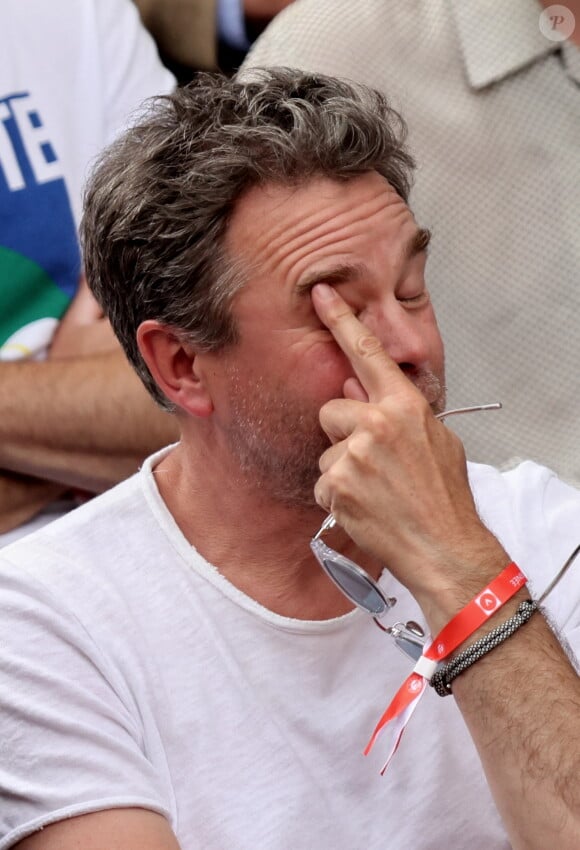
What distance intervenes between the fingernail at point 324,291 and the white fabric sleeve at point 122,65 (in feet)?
3.48

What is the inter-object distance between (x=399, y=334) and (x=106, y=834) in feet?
2.46

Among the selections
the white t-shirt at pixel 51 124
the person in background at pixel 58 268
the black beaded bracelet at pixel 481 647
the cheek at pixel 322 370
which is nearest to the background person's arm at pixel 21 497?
the person in background at pixel 58 268

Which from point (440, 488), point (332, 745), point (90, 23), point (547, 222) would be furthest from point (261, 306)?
point (90, 23)

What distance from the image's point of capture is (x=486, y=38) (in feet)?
8.72

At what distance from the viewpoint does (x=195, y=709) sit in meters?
1.73

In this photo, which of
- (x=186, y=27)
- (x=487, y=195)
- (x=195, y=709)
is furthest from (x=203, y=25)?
(x=195, y=709)

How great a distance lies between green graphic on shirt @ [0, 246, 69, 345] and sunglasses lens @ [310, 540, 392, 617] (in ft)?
3.59

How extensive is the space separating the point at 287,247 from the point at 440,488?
40 cm

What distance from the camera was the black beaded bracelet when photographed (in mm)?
1574

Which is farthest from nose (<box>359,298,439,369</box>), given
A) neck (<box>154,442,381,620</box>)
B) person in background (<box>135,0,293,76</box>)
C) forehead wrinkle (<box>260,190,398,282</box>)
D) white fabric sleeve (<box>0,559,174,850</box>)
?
person in background (<box>135,0,293,76</box>)

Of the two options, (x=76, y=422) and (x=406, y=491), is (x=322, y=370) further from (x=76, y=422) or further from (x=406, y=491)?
(x=76, y=422)

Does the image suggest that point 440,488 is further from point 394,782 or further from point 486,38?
point 486,38

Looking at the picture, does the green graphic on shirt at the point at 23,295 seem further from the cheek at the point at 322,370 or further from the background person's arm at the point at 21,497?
the cheek at the point at 322,370

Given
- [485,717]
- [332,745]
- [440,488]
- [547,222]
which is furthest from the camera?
[547,222]
